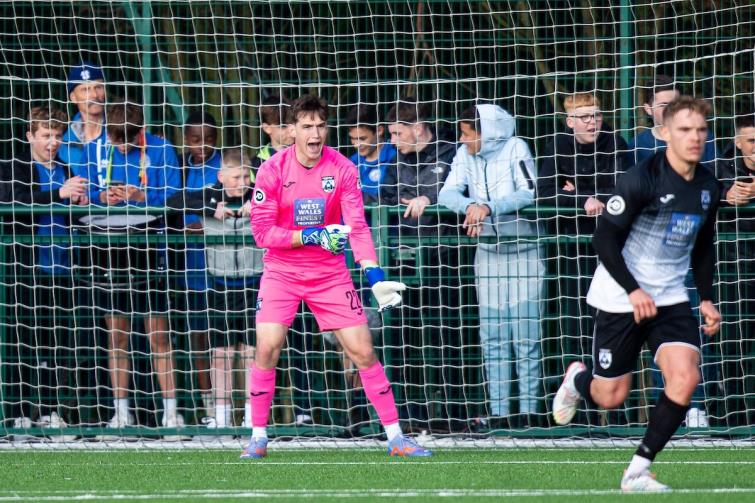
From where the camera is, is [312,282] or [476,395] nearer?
[312,282]

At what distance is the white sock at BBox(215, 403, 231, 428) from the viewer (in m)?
9.83

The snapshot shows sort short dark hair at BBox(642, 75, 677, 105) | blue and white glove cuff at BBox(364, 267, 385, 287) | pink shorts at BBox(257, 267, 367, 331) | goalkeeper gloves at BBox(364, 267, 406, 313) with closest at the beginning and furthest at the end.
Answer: goalkeeper gloves at BBox(364, 267, 406, 313) → blue and white glove cuff at BBox(364, 267, 385, 287) → pink shorts at BBox(257, 267, 367, 331) → short dark hair at BBox(642, 75, 677, 105)

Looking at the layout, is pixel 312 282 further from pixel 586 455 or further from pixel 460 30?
pixel 460 30

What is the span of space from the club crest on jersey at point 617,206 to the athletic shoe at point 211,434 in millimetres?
4093

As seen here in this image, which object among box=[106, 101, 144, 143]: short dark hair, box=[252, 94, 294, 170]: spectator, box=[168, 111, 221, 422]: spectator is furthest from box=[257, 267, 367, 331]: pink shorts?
box=[106, 101, 144, 143]: short dark hair

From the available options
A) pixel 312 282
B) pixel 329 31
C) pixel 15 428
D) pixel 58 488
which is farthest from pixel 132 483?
pixel 329 31

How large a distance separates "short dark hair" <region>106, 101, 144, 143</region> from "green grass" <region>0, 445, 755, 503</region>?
7.39ft

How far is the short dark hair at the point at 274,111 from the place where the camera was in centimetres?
1006

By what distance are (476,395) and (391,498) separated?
3.27 meters

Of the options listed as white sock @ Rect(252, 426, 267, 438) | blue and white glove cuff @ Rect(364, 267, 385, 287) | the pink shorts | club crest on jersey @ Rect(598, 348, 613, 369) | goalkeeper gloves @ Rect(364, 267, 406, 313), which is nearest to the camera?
club crest on jersey @ Rect(598, 348, 613, 369)

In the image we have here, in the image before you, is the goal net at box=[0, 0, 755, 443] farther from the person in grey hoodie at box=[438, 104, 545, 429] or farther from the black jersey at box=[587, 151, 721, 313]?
the black jersey at box=[587, 151, 721, 313]

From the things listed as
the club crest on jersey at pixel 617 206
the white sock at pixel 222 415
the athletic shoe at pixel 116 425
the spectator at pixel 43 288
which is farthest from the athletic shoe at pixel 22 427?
the club crest on jersey at pixel 617 206

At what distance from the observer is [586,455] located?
8.77 metres

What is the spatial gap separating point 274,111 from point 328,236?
208 cm
